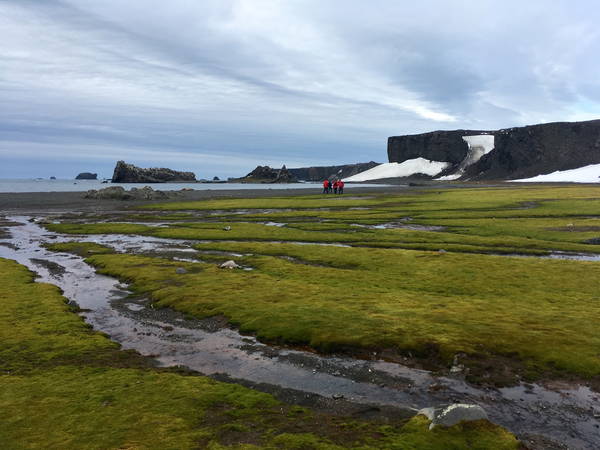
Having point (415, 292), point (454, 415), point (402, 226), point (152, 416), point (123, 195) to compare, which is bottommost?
point (415, 292)

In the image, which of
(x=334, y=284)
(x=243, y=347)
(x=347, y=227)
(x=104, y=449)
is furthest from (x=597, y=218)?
(x=104, y=449)

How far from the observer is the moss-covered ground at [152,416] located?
11.2 meters

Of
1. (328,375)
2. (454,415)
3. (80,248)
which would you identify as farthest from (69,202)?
(454,415)

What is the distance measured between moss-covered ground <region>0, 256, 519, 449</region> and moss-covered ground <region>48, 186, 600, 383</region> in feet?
17.2

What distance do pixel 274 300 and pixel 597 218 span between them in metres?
56.7

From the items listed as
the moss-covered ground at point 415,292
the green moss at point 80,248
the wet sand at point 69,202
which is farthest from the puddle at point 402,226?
the wet sand at point 69,202

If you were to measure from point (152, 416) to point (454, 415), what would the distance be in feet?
27.4

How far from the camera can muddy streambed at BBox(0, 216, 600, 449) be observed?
13023 millimetres

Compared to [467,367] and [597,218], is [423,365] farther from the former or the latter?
[597,218]

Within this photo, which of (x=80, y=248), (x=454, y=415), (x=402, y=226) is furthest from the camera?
(x=402, y=226)

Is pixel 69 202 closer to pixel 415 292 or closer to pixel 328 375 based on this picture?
pixel 415 292

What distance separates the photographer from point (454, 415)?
11.9 meters

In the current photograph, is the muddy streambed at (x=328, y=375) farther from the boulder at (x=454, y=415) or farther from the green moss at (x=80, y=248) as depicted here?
the green moss at (x=80, y=248)

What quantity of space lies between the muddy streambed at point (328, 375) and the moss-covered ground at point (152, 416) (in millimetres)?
1448
